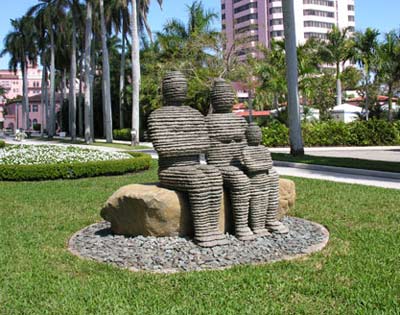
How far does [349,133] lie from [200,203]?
77.1 ft

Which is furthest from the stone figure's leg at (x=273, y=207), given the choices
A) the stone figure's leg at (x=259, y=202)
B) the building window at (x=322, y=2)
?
the building window at (x=322, y=2)

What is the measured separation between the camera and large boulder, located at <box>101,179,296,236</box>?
559cm

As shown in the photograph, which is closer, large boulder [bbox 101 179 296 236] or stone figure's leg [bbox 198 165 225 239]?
stone figure's leg [bbox 198 165 225 239]

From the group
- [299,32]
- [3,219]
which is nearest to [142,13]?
[3,219]

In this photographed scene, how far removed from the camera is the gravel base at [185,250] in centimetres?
498

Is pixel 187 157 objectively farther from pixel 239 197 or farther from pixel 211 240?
pixel 211 240

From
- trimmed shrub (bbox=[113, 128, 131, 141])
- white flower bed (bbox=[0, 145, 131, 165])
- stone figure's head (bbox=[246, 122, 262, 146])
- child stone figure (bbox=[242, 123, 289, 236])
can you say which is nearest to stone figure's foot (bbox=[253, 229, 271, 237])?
child stone figure (bbox=[242, 123, 289, 236])

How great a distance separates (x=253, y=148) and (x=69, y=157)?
10.2 m

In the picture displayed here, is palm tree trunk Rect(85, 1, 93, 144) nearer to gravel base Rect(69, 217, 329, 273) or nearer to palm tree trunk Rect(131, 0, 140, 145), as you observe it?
palm tree trunk Rect(131, 0, 140, 145)

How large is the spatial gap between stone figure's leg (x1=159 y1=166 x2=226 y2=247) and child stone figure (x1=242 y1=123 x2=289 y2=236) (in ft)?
1.94

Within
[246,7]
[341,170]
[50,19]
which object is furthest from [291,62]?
[246,7]

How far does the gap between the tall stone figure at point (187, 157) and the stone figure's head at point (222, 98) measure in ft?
1.00

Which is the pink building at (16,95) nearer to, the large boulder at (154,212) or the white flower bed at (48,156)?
the white flower bed at (48,156)

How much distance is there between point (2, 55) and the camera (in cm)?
5516
